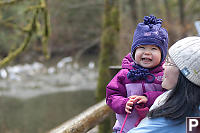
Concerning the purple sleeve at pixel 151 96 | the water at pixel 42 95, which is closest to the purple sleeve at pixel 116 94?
the purple sleeve at pixel 151 96

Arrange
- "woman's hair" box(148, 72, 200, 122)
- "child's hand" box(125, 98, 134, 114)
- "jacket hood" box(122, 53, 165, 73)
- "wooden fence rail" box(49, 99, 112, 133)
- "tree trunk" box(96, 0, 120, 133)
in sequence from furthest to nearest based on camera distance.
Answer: "tree trunk" box(96, 0, 120, 133) < "wooden fence rail" box(49, 99, 112, 133) < "jacket hood" box(122, 53, 165, 73) < "child's hand" box(125, 98, 134, 114) < "woman's hair" box(148, 72, 200, 122)

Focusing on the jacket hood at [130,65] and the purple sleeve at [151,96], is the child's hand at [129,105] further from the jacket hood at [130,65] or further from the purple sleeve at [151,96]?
the jacket hood at [130,65]

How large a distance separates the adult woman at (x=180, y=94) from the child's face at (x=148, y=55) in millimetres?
324

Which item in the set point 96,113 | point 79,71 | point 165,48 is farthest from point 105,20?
point 79,71

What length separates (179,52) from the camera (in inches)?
51.3

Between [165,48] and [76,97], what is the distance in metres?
15.0

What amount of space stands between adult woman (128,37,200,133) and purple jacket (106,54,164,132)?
0.92ft

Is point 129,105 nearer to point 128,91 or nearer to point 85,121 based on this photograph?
point 128,91

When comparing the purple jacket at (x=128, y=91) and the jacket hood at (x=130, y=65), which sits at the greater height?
the jacket hood at (x=130, y=65)

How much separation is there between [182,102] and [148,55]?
456 millimetres

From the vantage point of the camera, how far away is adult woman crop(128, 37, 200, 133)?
4.13ft

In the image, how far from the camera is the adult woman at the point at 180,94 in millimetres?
1258

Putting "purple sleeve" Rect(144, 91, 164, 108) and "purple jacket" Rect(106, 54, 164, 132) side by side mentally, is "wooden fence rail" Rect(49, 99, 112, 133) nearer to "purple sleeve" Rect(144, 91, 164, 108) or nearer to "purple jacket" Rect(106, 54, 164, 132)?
"purple jacket" Rect(106, 54, 164, 132)

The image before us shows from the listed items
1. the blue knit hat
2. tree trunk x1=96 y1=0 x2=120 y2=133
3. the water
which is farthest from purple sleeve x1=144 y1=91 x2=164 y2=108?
the water
